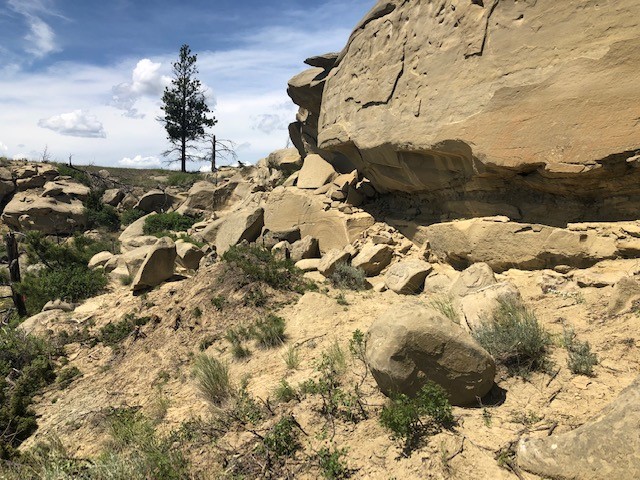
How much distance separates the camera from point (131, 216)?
67.7 ft

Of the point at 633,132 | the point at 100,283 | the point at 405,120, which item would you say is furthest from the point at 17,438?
the point at 633,132

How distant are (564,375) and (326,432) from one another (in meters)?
2.21

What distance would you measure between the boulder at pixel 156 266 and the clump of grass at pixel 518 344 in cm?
714

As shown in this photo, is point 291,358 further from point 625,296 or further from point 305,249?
point 305,249

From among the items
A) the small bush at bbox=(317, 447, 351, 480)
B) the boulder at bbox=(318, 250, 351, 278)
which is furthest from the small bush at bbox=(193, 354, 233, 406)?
the boulder at bbox=(318, 250, 351, 278)

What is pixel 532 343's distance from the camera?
4215 mm

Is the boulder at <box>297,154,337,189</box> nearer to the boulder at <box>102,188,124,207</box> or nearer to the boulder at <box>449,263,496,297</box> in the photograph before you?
the boulder at <box>449,263,496,297</box>

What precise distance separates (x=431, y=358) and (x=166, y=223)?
1515 centimetres

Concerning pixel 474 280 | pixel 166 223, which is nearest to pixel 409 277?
pixel 474 280

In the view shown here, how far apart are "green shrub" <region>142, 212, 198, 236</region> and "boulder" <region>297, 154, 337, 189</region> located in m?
6.55

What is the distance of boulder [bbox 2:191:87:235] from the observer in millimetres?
19519

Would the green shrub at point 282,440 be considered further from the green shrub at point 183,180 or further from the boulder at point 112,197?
the green shrub at point 183,180

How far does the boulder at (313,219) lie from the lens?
10039mm

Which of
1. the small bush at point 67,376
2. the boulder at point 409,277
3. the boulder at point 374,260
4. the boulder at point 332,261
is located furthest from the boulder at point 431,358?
the small bush at point 67,376
